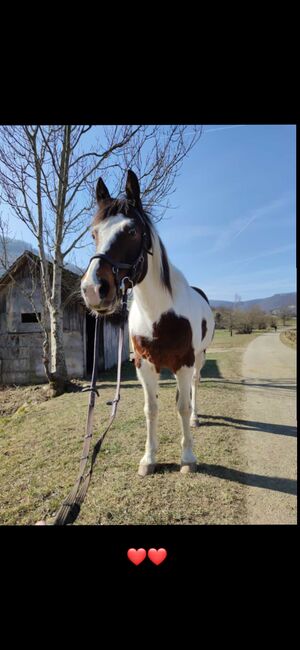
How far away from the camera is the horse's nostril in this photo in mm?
1197

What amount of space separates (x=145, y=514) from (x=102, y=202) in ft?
6.22

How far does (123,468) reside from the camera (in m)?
2.39

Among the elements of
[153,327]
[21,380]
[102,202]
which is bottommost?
[21,380]

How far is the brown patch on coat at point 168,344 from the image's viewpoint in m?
1.93

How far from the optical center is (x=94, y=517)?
1.75m
